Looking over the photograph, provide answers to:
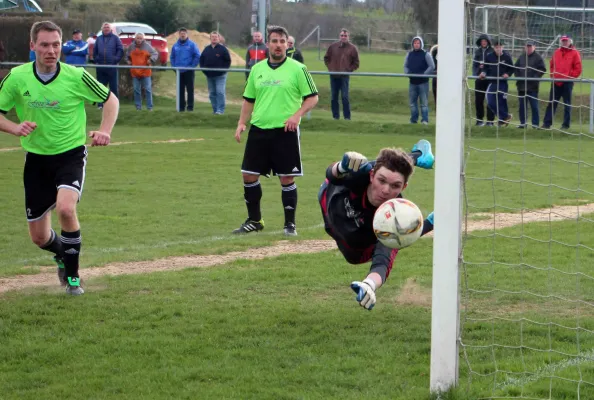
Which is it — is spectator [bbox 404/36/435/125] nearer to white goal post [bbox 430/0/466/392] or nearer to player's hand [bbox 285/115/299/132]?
player's hand [bbox 285/115/299/132]

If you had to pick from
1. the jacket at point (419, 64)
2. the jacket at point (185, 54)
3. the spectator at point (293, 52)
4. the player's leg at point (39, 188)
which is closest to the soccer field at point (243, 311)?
the player's leg at point (39, 188)

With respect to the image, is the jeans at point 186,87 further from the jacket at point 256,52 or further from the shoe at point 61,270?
the shoe at point 61,270

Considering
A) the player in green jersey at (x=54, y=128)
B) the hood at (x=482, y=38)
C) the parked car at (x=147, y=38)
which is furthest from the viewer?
the parked car at (x=147, y=38)

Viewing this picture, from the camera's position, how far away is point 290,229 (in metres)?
10.2

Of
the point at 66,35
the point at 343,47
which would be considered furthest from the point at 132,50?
the point at 66,35

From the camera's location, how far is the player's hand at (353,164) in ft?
18.9

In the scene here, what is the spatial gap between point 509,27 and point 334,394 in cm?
384

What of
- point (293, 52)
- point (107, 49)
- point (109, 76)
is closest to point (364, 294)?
point (293, 52)

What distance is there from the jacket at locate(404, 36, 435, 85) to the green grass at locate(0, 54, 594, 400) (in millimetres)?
9387

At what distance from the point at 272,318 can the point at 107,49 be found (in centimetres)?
1721

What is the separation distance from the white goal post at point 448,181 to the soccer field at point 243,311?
1.26 feet

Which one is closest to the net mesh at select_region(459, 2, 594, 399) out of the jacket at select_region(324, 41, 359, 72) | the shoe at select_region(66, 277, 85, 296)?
the shoe at select_region(66, 277, 85, 296)

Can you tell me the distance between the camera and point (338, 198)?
626 centimetres

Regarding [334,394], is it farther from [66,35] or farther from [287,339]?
[66,35]
